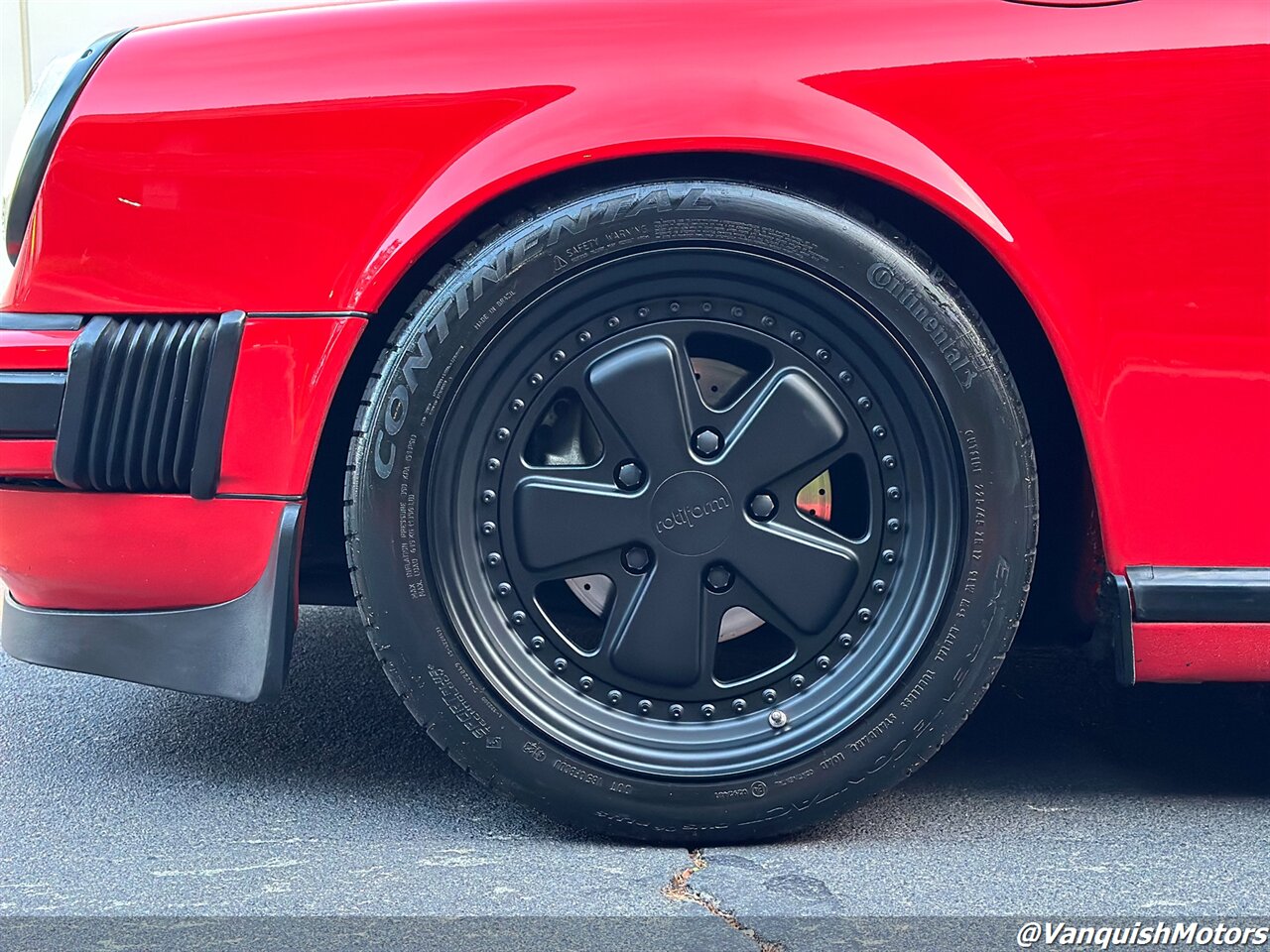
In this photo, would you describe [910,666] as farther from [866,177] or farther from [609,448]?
[866,177]

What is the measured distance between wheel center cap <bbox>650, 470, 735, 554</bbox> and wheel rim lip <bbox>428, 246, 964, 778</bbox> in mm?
225

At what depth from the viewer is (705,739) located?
1694 millimetres

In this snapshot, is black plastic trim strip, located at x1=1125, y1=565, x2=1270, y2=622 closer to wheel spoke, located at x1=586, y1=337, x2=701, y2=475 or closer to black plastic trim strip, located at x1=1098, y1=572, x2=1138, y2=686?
black plastic trim strip, located at x1=1098, y1=572, x2=1138, y2=686

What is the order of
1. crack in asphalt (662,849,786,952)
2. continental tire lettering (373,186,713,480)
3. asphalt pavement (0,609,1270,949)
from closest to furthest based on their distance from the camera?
crack in asphalt (662,849,786,952) < asphalt pavement (0,609,1270,949) < continental tire lettering (373,186,713,480)

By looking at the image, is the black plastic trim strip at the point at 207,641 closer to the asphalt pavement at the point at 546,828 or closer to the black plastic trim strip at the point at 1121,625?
the asphalt pavement at the point at 546,828

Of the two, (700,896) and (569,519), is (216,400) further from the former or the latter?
(700,896)

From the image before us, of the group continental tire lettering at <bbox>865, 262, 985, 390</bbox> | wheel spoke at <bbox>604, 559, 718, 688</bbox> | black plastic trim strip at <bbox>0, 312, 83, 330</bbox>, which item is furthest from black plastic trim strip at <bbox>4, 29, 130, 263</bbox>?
continental tire lettering at <bbox>865, 262, 985, 390</bbox>

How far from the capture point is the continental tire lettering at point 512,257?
1.62m

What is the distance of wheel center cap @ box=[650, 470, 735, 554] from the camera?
5.54ft

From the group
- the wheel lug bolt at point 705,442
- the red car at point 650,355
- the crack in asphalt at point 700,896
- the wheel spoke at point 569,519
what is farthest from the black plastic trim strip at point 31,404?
the crack in asphalt at point 700,896

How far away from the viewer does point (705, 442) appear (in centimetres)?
170

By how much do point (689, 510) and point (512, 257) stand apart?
42 centimetres

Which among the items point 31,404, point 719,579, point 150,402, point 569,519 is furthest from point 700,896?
point 31,404

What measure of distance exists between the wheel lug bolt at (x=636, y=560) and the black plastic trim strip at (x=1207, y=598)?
68 cm
